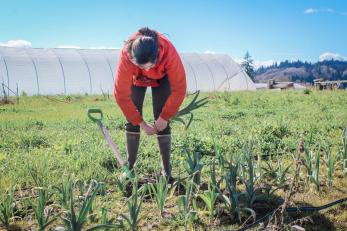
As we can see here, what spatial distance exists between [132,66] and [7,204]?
4.45ft

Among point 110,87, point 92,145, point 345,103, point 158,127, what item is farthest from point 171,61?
point 110,87

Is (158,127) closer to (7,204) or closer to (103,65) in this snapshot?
(7,204)

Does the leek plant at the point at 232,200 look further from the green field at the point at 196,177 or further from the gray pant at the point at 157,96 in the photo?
the gray pant at the point at 157,96

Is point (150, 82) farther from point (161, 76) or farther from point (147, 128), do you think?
point (147, 128)

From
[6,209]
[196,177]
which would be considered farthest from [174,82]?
[6,209]

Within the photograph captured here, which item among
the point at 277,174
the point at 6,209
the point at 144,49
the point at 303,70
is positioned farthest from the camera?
the point at 303,70

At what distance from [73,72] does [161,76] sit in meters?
17.8

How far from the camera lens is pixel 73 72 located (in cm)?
2028

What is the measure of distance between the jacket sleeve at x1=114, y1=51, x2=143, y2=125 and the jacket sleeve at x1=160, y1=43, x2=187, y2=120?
0.25 m

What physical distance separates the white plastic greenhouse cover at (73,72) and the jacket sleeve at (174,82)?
1632 centimetres

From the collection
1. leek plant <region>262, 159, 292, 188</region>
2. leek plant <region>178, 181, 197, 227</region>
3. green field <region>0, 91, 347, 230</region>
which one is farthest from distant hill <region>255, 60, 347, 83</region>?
leek plant <region>178, 181, 197, 227</region>

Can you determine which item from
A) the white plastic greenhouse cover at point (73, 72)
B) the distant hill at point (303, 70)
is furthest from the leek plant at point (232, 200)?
the distant hill at point (303, 70)

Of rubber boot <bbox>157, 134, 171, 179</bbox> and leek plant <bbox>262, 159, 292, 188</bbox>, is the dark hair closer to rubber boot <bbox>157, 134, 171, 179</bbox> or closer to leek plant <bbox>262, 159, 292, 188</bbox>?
rubber boot <bbox>157, 134, 171, 179</bbox>

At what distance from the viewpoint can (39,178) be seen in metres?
3.21
